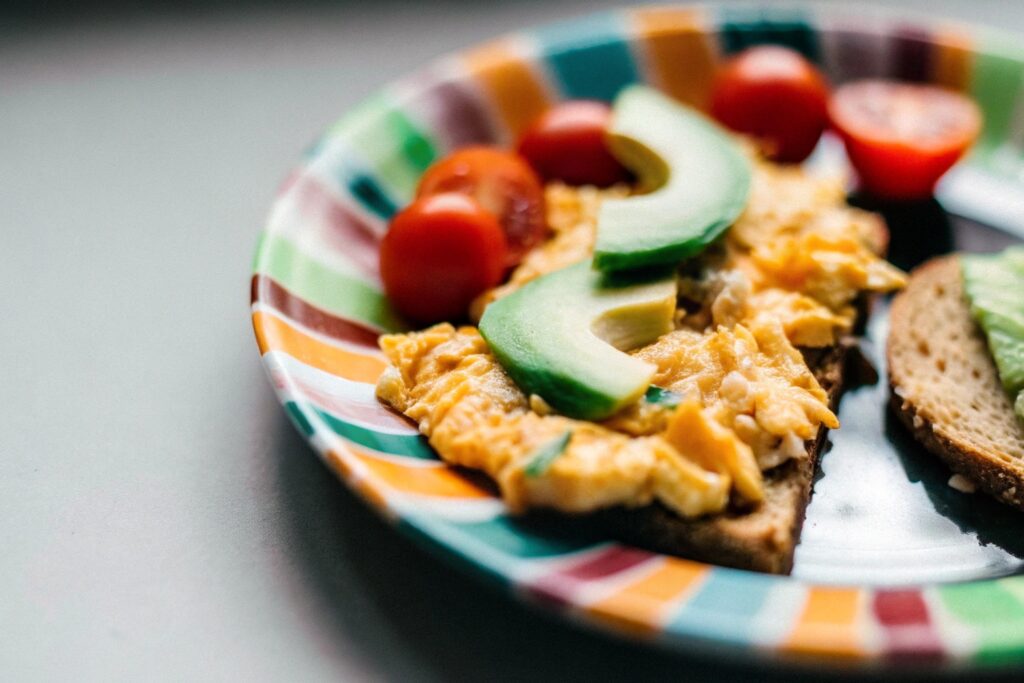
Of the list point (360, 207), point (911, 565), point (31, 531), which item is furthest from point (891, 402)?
point (31, 531)

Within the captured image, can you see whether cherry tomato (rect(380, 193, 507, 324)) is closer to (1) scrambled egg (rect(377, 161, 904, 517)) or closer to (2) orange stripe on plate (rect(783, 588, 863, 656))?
(1) scrambled egg (rect(377, 161, 904, 517))

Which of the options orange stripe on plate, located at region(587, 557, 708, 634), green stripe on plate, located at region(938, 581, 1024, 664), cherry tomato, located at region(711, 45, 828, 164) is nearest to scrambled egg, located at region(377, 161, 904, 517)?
orange stripe on plate, located at region(587, 557, 708, 634)

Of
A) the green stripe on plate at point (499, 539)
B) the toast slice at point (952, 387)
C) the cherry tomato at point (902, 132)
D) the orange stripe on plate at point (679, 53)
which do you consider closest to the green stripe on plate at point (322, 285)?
the green stripe on plate at point (499, 539)

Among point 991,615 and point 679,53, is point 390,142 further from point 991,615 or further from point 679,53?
point 991,615

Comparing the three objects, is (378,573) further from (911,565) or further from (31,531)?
(911,565)

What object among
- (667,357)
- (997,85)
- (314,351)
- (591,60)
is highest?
(591,60)

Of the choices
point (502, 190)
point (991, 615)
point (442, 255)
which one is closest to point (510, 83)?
point (502, 190)

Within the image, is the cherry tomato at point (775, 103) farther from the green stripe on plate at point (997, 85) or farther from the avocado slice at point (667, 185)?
the green stripe on plate at point (997, 85)
